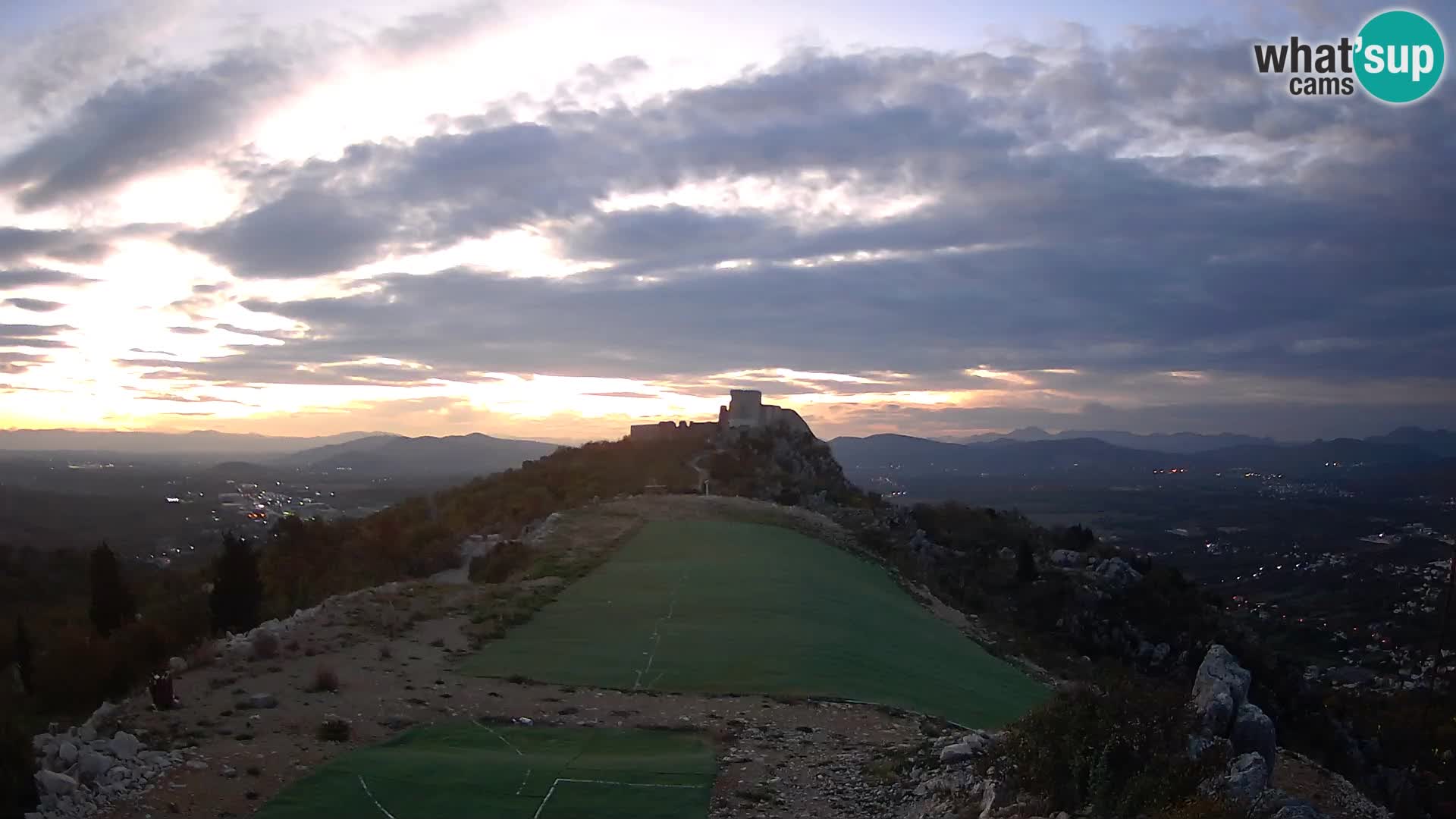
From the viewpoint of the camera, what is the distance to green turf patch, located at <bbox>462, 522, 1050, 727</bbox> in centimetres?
1445

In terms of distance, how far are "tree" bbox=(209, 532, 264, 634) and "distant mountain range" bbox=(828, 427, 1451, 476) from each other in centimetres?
11799

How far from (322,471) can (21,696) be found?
108 m

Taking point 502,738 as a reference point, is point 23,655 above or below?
above

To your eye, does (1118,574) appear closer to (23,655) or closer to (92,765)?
(23,655)

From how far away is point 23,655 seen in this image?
13.6 metres

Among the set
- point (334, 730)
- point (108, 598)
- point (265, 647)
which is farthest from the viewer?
point (108, 598)

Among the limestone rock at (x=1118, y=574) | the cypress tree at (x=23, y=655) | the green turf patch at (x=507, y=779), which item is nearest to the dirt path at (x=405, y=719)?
the green turf patch at (x=507, y=779)

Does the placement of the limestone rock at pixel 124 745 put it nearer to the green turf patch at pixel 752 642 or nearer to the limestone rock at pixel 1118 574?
the green turf patch at pixel 752 642

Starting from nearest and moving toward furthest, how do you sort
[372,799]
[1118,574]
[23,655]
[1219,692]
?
[372,799]
[1219,692]
[23,655]
[1118,574]

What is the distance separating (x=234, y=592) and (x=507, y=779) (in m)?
9.42

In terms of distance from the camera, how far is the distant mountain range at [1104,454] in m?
127

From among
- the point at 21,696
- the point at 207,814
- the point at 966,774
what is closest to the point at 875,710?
the point at 966,774

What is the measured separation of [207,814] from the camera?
7.98 meters

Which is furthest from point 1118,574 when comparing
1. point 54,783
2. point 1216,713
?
point 54,783
